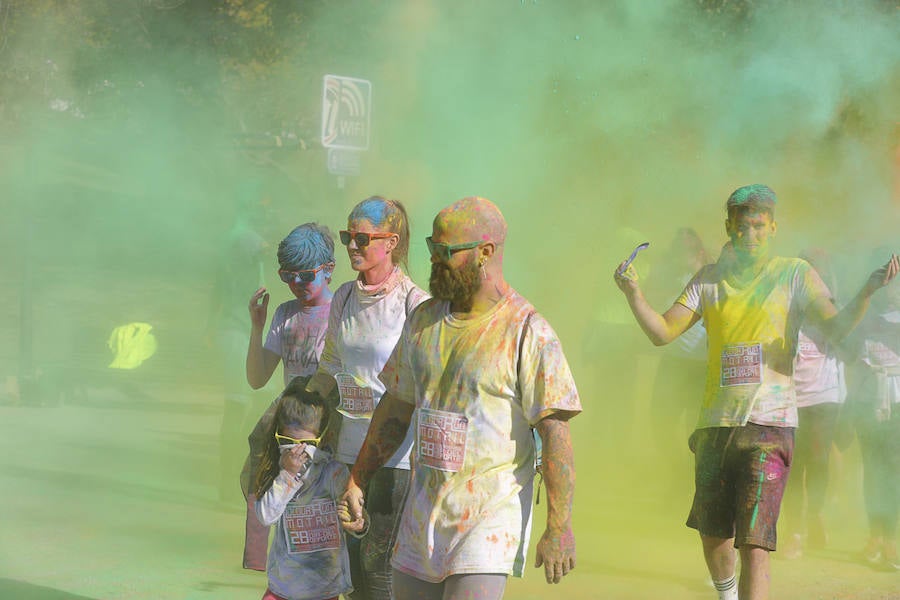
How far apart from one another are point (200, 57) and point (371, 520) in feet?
49.0

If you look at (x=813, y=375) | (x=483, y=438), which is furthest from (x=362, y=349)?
(x=813, y=375)

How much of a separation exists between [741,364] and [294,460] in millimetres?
1696

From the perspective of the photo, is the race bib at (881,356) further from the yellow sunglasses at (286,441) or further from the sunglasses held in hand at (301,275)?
the yellow sunglasses at (286,441)

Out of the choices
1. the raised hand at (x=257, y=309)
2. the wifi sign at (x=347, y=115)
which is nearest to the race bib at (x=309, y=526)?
the raised hand at (x=257, y=309)

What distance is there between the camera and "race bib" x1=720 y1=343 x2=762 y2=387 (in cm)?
498

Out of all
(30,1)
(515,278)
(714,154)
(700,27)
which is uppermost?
(30,1)

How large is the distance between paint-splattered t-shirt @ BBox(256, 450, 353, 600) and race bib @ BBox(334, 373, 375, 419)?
20 cm

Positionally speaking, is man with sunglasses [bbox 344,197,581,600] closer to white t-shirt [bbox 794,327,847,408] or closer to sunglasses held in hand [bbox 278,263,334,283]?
sunglasses held in hand [bbox 278,263,334,283]

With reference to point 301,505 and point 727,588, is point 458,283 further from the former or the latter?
point 727,588

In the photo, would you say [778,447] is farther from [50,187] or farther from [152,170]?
[50,187]

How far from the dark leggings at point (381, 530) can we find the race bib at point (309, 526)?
5.3 inches

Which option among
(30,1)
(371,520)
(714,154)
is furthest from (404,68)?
(371,520)

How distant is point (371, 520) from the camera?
4.53 metres

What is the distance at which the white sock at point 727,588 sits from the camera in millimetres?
5090
